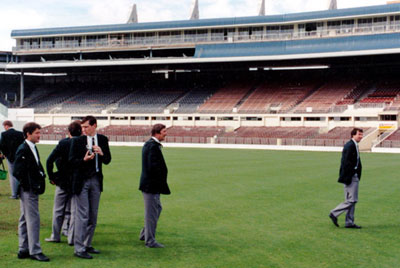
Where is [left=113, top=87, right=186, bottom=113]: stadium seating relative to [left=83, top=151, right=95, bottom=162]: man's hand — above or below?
above

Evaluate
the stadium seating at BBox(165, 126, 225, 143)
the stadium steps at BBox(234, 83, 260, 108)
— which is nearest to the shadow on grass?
the stadium seating at BBox(165, 126, 225, 143)

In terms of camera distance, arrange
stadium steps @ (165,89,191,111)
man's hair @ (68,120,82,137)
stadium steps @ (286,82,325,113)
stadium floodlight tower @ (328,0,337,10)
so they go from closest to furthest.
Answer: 1. man's hair @ (68,120,82,137)
2. stadium steps @ (286,82,325,113)
3. stadium steps @ (165,89,191,111)
4. stadium floodlight tower @ (328,0,337,10)

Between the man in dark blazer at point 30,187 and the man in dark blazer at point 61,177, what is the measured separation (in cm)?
53

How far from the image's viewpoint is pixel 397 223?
1182cm

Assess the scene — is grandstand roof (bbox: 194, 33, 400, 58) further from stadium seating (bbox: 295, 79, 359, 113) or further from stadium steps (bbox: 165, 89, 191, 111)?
stadium steps (bbox: 165, 89, 191, 111)

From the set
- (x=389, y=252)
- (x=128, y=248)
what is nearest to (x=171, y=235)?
(x=128, y=248)

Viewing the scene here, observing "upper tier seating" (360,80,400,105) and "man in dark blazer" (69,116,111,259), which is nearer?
"man in dark blazer" (69,116,111,259)

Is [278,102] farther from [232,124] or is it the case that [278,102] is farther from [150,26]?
[150,26]

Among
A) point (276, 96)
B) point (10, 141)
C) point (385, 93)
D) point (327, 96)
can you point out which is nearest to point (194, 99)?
point (276, 96)

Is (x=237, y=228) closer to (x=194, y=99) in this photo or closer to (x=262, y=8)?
(x=194, y=99)

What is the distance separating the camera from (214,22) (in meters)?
67.4

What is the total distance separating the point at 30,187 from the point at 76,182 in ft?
2.34

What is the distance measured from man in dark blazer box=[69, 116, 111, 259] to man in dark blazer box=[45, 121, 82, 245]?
9.5 inches

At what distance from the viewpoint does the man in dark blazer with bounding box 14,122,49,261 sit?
8.19 m
